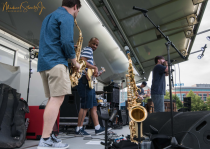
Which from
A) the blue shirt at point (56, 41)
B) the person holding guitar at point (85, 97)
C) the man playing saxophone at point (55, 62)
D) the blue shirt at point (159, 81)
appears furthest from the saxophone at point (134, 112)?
the blue shirt at point (56, 41)

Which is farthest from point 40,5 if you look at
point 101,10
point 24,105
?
point 24,105

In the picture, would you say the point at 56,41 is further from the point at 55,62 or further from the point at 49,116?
the point at 49,116

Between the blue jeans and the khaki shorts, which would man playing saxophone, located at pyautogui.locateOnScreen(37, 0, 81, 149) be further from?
the blue jeans

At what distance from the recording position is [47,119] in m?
1.67

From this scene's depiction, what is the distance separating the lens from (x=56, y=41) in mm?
1803

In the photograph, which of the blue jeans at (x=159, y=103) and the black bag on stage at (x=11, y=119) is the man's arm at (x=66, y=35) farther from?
the blue jeans at (x=159, y=103)

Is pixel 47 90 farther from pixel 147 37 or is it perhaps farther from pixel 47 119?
pixel 147 37

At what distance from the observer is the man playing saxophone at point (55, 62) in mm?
1692

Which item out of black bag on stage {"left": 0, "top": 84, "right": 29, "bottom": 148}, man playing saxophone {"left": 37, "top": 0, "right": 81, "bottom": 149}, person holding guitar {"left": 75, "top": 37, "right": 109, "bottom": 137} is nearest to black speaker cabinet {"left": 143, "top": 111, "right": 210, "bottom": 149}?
man playing saxophone {"left": 37, "top": 0, "right": 81, "bottom": 149}

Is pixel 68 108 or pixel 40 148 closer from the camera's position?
pixel 40 148

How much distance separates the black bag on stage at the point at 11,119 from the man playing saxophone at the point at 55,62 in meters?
0.40

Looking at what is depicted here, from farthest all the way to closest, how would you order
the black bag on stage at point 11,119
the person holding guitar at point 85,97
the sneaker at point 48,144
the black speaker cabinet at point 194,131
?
the person holding guitar at point 85,97 < the black bag on stage at point 11,119 < the sneaker at point 48,144 < the black speaker cabinet at point 194,131

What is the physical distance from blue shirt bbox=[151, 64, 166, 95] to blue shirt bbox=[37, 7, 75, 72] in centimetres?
178

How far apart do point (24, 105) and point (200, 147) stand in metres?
2.13
